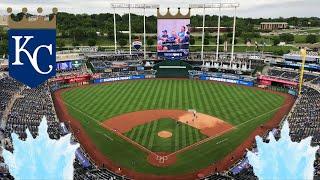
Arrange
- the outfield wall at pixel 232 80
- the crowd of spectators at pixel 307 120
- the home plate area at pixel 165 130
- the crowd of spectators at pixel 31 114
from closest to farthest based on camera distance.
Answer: the crowd of spectators at pixel 307 120 → the home plate area at pixel 165 130 → the crowd of spectators at pixel 31 114 → the outfield wall at pixel 232 80

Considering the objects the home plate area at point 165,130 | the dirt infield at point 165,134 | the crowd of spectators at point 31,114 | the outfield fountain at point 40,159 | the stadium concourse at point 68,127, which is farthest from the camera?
the dirt infield at point 165,134

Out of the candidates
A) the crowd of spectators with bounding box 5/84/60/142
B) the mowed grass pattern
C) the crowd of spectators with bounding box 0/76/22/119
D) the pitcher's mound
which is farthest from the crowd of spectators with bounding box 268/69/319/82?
the crowd of spectators with bounding box 0/76/22/119

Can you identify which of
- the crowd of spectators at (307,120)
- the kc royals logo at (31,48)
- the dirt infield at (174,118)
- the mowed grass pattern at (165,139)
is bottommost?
the mowed grass pattern at (165,139)

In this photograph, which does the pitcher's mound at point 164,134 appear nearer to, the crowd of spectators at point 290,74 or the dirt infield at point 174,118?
the dirt infield at point 174,118

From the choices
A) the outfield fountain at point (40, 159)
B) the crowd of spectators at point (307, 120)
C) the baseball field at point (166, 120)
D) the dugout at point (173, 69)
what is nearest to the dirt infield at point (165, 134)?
the baseball field at point (166, 120)

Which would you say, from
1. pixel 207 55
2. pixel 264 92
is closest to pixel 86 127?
pixel 264 92

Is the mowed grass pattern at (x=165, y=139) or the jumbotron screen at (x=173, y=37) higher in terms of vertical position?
the jumbotron screen at (x=173, y=37)
